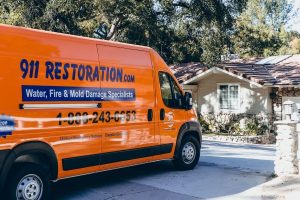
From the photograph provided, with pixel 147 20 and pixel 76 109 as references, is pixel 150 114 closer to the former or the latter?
pixel 76 109

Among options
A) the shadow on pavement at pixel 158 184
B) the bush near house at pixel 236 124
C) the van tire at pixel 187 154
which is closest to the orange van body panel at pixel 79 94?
the van tire at pixel 187 154

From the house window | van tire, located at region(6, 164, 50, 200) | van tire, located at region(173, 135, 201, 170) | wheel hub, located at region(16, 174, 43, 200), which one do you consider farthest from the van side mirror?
the house window

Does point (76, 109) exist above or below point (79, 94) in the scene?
below

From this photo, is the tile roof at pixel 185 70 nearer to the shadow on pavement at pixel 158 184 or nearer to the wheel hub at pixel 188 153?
the wheel hub at pixel 188 153

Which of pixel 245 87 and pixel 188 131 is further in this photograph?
pixel 245 87

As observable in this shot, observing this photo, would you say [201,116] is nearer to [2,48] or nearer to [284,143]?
[284,143]

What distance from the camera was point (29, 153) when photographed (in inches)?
262

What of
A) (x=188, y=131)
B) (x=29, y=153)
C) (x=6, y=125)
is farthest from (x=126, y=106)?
(x=6, y=125)

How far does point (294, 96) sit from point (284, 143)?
13.2m

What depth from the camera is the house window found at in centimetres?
2306

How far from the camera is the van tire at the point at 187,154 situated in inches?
382

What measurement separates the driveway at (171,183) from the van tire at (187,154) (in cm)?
17

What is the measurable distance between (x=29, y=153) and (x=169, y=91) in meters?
3.77

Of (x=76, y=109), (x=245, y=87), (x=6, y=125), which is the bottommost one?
(x=6, y=125)
